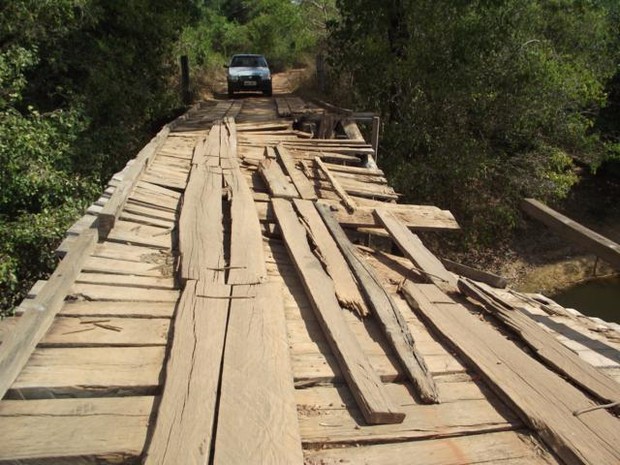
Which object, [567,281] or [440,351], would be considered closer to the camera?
[440,351]

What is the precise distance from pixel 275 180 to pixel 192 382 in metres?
4.06

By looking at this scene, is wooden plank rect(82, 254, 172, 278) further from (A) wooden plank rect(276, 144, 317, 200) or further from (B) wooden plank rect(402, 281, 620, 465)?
(A) wooden plank rect(276, 144, 317, 200)

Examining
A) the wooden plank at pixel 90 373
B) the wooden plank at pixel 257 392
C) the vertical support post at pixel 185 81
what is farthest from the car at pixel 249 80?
the wooden plank at pixel 90 373

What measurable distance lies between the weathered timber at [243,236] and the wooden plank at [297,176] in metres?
0.63

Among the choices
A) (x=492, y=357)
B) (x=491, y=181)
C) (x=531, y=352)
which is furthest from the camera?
(x=491, y=181)

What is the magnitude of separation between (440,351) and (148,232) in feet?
9.35

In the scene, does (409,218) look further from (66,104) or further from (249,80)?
(249,80)

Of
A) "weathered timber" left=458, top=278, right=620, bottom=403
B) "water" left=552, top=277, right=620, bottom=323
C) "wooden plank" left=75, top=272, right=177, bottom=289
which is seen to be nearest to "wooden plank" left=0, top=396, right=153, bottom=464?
"wooden plank" left=75, top=272, right=177, bottom=289

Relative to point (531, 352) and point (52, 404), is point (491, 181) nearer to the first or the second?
point (531, 352)

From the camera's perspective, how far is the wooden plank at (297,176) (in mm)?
6035

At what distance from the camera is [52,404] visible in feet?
7.93

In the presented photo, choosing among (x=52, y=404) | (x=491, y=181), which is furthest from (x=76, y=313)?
(x=491, y=181)

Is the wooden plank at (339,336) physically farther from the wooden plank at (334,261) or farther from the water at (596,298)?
the water at (596,298)

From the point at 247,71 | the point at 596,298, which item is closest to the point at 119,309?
the point at 247,71
